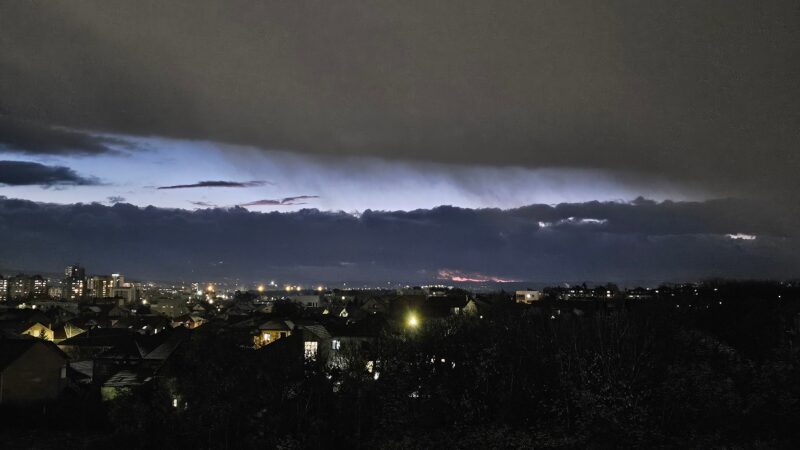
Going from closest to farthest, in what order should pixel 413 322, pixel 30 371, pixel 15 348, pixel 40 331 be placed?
pixel 30 371 < pixel 15 348 < pixel 413 322 < pixel 40 331

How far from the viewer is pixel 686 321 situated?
35250mm

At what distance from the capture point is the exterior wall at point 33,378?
2831 cm

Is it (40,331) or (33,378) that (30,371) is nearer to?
(33,378)

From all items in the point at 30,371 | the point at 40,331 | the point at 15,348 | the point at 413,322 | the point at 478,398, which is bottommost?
the point at 40,331

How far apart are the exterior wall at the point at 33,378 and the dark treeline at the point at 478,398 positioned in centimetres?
763

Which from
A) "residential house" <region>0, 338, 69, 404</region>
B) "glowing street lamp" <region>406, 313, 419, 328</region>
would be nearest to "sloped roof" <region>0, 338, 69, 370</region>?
"residential house" <region>0, 338, 69, 404</region>

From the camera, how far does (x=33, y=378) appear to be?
2917 centimetres

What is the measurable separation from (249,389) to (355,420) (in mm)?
3788

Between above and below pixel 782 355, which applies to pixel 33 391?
below

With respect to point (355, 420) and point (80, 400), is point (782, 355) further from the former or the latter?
point (80, 400)

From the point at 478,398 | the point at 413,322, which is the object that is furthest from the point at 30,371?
the point at 478,398

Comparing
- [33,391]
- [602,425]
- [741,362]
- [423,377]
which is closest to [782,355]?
[741,362]

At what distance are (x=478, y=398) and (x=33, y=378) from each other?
21.0m

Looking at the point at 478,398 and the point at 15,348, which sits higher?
the point at 15,348
